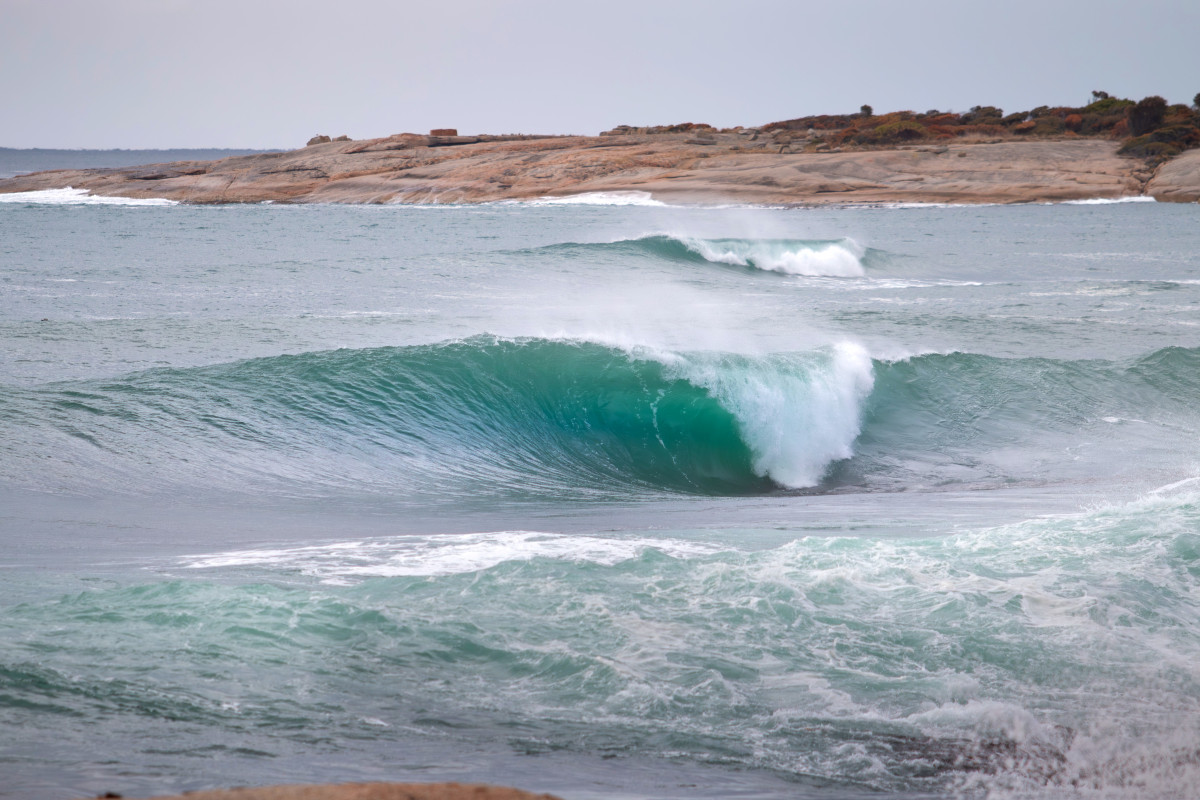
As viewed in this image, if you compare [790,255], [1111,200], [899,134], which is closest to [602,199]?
[899,134]

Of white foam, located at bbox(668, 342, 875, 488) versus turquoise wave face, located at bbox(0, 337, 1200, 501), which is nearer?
turquoise wave face, located at bbox(0, 337, 1200, 501)

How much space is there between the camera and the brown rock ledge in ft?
8.30

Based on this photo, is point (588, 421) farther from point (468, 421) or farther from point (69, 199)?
point (69, 199)

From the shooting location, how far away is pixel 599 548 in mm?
6422

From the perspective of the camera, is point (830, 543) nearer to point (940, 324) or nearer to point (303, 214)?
point (940, 324)

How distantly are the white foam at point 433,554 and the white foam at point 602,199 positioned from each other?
49.0 meters

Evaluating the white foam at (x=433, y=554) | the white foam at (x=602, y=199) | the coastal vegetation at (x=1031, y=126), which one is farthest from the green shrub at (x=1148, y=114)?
the white foam at (x=433, y=554)

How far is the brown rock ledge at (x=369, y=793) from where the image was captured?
8.30 feet

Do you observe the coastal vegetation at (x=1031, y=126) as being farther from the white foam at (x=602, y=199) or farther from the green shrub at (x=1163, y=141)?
the white foam at (x=602, y=199)

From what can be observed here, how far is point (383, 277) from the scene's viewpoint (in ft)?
78.4

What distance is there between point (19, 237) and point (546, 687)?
37.4 m

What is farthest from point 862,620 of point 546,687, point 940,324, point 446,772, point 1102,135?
point 1102,135

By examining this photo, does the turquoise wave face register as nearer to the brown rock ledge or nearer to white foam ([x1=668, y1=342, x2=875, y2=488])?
white foam ([x1=668, y1=342, x2=875, y2=488])

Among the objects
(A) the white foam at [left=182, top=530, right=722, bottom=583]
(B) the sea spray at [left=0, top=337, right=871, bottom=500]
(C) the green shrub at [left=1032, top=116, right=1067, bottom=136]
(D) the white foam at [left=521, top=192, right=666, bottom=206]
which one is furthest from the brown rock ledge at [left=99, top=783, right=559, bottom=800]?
(C) the green shrub at [left=1032, top=116, right=1067, bottom=136]
